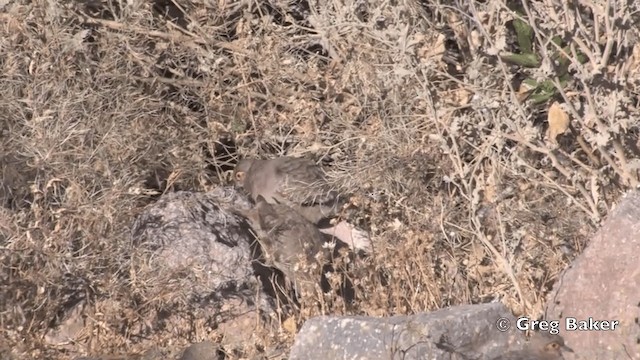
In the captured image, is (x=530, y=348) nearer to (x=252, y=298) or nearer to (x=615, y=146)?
(x=615, y=146)

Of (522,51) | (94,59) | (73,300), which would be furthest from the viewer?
(94,59)

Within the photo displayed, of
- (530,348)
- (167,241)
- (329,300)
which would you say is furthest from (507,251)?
(167,241)

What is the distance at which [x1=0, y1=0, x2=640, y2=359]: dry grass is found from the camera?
5535 mm

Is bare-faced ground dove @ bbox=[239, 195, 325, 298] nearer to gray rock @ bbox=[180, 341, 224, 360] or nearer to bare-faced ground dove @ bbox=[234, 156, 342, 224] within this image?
bare-faced ground dove @ bbox=[234, 156, 342, 224]

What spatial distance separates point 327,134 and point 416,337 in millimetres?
3053

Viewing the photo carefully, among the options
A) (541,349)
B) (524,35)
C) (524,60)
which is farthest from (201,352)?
(524,35)

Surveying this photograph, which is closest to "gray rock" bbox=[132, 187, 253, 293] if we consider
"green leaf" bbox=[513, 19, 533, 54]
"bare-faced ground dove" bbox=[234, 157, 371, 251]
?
"bare-faced ground dove" bbox=[234, 157, 371, 251]

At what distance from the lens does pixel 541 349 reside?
14.5 feet

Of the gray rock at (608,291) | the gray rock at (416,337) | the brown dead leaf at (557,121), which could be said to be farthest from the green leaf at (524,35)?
the gray rock at (416,337)

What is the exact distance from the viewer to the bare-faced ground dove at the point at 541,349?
4.35 metres

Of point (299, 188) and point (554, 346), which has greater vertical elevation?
point (554, 346)

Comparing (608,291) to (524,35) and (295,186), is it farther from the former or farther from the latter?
(295,186)

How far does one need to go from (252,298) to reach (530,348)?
1.91 metres

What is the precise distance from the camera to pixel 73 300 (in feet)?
19.4
